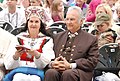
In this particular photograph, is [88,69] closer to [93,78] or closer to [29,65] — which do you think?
[93,78]

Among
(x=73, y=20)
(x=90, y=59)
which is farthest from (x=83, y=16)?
(x=90, y=59)

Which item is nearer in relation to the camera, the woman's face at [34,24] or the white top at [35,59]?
the white top at [35,59]

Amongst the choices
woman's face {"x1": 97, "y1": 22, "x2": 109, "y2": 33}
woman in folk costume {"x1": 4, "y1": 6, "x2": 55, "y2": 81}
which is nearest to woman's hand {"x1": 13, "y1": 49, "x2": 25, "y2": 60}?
woman in folk costume {"x1": 4, "y1": 6, "x2": 55, "y2": 81}

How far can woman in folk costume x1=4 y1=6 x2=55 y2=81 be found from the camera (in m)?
4.86

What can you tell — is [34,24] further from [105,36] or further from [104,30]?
[104,30]

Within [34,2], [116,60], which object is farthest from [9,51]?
[34,2]

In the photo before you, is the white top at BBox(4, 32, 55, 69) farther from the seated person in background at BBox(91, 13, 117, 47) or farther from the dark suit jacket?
the seated person in background at BBox(91, 13, 117, 47)

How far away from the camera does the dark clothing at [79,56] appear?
4.76m

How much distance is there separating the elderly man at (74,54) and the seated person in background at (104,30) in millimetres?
637

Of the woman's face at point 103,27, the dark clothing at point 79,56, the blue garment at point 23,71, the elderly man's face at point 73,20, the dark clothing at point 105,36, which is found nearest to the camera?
the dark clothing at point 79,56

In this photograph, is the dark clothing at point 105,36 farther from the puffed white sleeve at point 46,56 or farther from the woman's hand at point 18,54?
the woman's hand at point 18,54

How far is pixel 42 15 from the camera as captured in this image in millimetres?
5234

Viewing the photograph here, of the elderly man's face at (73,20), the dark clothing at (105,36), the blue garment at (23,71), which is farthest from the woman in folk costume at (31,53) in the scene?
the dark clothing at (105,36)

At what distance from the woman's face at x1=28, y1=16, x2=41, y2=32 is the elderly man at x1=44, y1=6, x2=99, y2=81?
295 mm
